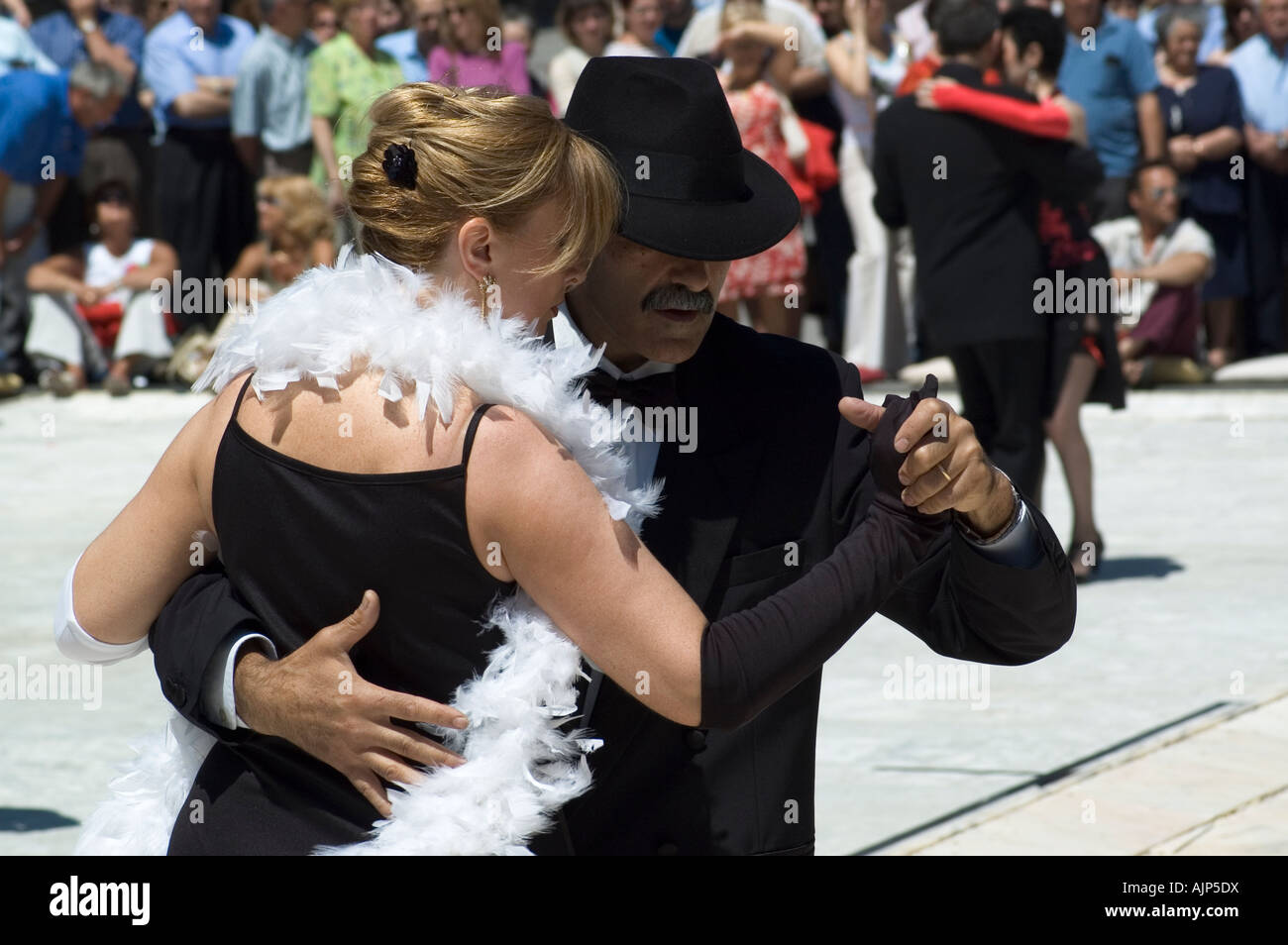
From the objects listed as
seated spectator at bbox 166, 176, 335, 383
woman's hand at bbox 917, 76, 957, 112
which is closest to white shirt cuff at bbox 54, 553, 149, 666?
woman's hand at bbox 917, 76, 957, 112

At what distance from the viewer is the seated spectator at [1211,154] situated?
11.2 meters

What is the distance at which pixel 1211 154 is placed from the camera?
11.2m

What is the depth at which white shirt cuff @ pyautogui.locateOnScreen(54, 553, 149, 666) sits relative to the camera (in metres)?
2.41

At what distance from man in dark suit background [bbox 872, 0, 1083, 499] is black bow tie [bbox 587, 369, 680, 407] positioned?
172 inches

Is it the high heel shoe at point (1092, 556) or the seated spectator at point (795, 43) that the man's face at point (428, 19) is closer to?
the seated spectator at point (795, 43)

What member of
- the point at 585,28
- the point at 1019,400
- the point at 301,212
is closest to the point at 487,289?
the point at 1019,400

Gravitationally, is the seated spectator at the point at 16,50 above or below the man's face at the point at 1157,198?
above

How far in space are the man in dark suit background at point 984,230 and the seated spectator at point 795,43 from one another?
280 centimetres

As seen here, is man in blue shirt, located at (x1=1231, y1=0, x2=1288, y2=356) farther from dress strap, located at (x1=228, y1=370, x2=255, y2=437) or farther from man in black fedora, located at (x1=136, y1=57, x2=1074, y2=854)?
dress strap, located at (x1=228, y1=370, x2=255, y2=437)

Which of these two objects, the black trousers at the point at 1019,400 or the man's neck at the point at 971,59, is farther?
the man's neck at the point at 971,59

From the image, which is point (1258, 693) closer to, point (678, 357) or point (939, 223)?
point (939, 223)

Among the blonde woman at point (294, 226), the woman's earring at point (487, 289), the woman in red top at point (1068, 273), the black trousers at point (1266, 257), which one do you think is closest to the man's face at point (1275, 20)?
the black trousers at point (1266, 257)

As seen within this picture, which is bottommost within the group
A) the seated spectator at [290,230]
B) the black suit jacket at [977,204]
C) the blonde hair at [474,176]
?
the seated spectator at [290,230]

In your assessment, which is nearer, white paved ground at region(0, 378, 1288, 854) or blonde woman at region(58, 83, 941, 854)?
blonde woman at region(58, 83, 941, 854)
